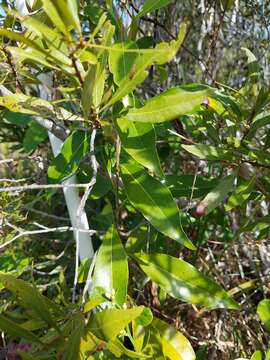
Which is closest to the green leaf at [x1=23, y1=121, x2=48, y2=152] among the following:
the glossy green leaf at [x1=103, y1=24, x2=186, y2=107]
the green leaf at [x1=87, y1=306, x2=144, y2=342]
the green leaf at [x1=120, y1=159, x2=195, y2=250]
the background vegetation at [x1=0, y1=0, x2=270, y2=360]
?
the background vegetation at [x1=0, y1=0, x2=270, y2=360]

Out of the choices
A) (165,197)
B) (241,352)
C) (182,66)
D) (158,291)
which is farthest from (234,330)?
(182,66)

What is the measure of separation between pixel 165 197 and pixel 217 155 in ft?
0.58

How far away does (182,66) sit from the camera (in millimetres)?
1916

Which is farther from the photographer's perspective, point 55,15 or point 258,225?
point 258,225

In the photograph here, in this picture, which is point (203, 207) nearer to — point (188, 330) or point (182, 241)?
point (182, 241)

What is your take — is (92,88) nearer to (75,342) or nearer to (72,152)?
(72,152)

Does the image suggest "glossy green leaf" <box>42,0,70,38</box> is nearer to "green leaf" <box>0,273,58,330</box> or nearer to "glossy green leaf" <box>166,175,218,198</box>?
"green leaf" <box>0,273,58,330</box>

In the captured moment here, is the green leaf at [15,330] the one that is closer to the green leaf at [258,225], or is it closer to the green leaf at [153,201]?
the green leaf at [153,201]

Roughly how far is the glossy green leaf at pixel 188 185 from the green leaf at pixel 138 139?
0.32m

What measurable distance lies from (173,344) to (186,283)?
130mm

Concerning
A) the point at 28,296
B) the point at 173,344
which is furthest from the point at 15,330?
the point at 173,344

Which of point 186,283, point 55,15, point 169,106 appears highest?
point 55,15

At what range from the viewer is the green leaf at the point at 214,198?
108 cm

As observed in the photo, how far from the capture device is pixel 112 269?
41.2 inches
